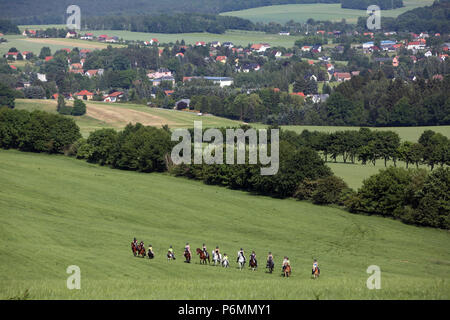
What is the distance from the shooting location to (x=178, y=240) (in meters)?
57.6

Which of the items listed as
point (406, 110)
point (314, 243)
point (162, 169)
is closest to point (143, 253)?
point (314, 243)

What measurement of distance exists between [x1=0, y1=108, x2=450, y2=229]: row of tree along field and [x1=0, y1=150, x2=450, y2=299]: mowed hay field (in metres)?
2.14

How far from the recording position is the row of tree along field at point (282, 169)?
7200 cm

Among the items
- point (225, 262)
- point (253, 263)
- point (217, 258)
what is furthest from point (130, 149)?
point (253, 263)

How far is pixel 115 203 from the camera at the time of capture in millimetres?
73875

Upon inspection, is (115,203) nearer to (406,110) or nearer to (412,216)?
(412,216)

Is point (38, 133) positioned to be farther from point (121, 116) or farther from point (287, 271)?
point (287, 271)

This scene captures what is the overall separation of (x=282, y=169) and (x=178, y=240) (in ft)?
101

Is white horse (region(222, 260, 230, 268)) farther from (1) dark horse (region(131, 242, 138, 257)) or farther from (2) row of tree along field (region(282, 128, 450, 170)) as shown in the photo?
(2) row of tree along field (region(282, 128, 450, 170))

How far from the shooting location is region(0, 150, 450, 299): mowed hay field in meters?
33.2

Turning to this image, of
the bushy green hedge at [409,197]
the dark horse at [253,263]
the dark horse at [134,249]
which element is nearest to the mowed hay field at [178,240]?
the dark horse at [134,249]

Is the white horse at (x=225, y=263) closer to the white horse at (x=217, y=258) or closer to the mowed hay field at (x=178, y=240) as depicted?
the white horse at (x=217, y=258)

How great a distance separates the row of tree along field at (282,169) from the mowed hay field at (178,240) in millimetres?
2138

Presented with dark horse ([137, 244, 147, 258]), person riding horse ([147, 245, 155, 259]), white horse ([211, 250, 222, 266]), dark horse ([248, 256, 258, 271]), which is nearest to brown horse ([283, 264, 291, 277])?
dark horse ([248, 256, 258, 271])
